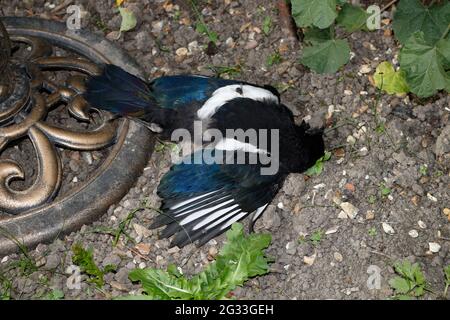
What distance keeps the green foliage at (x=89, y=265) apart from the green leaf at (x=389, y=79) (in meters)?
1.33

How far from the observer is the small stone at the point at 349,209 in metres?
2.99

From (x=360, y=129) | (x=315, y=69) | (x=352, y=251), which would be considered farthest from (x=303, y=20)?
(x=352, y=251)

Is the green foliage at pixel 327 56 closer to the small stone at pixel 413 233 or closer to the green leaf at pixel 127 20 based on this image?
the small stone at pixel 413 233

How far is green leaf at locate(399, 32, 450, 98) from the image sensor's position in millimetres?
2930

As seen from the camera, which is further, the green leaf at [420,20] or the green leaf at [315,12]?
the green leaf at [420,20]

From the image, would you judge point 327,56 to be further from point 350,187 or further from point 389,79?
point 350,187

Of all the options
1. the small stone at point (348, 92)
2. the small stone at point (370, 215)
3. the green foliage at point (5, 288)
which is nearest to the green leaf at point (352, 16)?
the small stone at point (348, 92)

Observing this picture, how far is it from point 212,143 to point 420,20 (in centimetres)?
93

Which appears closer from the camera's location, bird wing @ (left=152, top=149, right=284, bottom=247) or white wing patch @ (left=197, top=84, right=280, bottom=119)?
bird wing @ (left=152, top=149, right=284, bottom=247)

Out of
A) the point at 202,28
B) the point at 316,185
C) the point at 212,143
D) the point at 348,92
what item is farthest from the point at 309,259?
the point at 202,28

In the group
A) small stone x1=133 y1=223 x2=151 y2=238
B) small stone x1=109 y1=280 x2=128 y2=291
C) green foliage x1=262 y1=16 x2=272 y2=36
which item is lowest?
small stone x1=109 y1=280 x2=128 y2=291

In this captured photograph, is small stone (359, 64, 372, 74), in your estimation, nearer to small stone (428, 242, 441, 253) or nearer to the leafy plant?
the leafy plant

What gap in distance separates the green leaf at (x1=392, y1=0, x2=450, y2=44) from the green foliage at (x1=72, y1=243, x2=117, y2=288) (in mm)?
1432

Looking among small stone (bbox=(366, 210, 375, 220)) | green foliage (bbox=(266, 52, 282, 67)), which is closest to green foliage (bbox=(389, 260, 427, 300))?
small stone (bbox=(366, 210, 375, 220))
